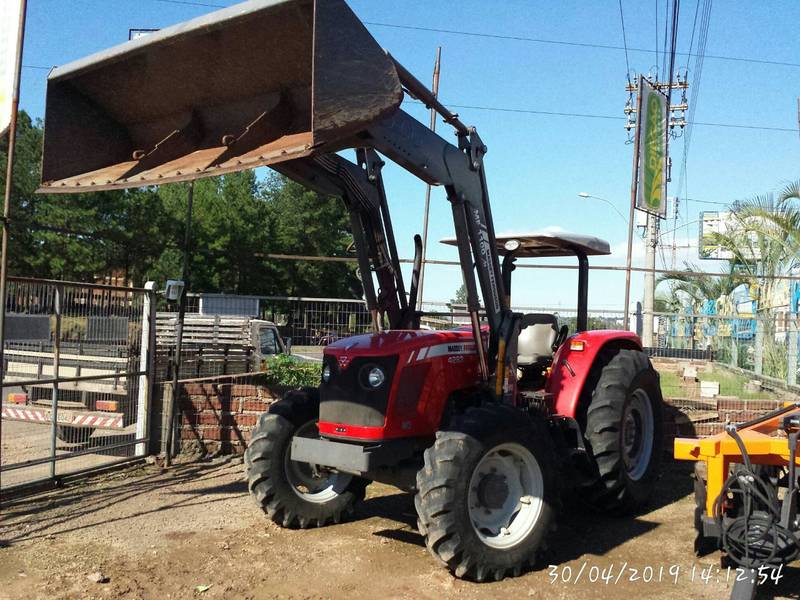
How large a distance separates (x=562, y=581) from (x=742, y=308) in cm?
1897

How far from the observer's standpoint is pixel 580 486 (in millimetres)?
5840

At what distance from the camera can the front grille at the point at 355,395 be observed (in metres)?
4.98

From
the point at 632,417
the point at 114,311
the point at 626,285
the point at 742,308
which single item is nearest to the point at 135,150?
the point at 114,311

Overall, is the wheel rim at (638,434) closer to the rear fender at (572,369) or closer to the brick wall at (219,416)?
the rear fender at (572,369)

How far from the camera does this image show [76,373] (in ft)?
24.9

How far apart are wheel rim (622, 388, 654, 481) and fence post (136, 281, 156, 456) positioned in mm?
4943

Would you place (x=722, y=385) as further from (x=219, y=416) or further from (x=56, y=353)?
(x=56, y=353)

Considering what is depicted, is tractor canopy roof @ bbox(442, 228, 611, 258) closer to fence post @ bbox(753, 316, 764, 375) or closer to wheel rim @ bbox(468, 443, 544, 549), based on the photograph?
wheel rim @ bbox(468, 443, 544, 549)

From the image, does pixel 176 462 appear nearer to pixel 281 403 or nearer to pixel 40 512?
pixel 40 512

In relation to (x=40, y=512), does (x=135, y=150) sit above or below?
above

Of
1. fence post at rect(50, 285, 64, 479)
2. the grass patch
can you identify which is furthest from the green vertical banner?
fence post at rect(50, 285, 64, 479)

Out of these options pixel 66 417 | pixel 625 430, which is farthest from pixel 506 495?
pixel 66 417

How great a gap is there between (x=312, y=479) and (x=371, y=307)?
147 cm

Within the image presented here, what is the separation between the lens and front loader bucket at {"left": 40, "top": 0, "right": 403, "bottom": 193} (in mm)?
3770
